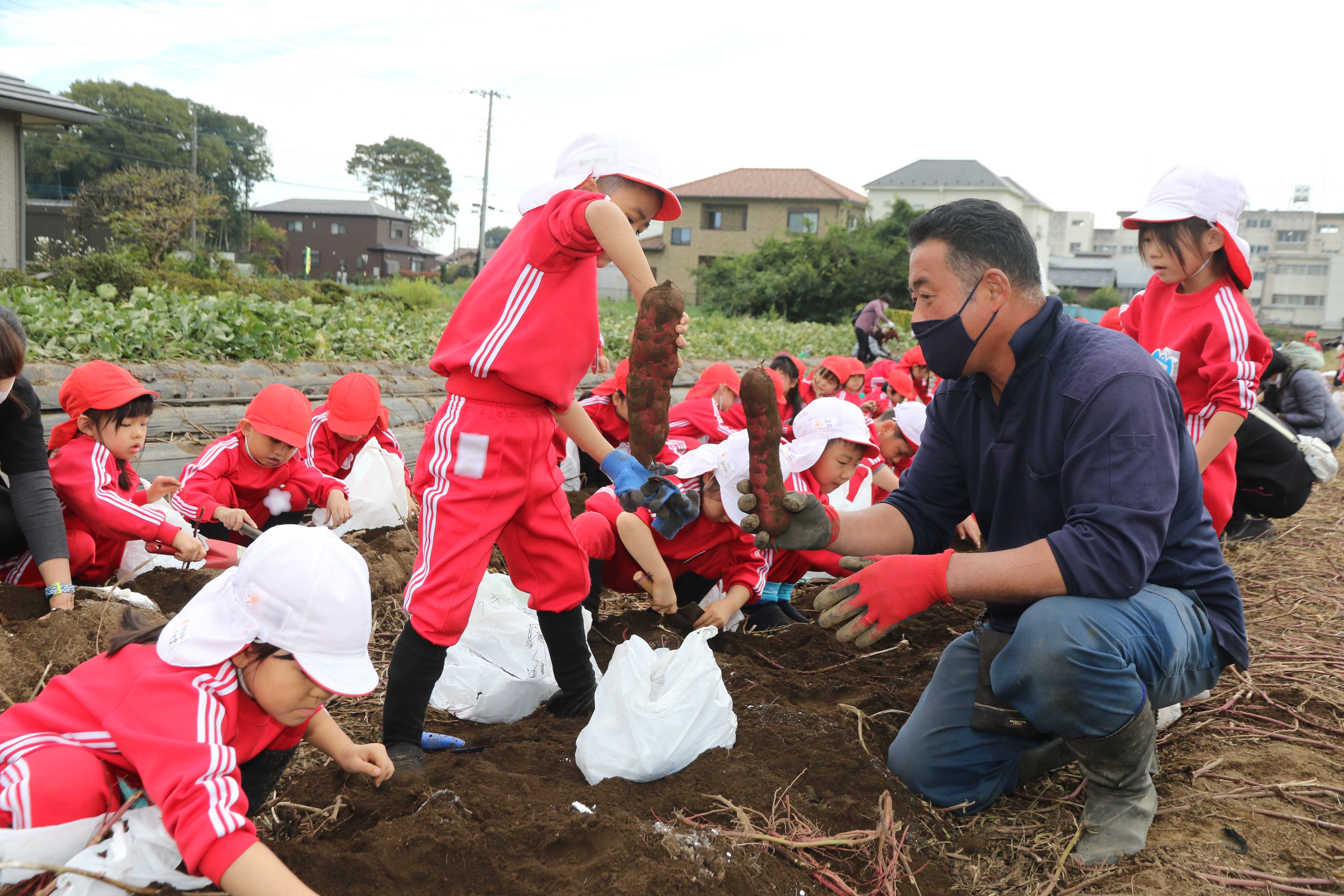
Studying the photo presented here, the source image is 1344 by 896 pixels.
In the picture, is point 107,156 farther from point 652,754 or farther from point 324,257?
point 652,754

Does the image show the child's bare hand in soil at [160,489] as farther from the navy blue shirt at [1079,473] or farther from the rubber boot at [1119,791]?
the rubber boot at [1119,791]

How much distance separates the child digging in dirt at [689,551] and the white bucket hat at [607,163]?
3.37 ft

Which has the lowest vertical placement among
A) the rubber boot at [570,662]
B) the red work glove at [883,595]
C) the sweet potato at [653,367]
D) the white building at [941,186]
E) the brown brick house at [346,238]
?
the rubber boot at [570,662]

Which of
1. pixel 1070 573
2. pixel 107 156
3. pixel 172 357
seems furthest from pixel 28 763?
pixel 107 156

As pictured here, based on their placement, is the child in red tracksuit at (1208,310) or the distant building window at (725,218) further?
the distant building window at (725,218)

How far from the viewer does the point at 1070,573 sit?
1973 millimetres

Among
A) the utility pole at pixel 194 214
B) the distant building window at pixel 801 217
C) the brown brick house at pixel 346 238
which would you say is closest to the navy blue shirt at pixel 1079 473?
the utility pole at pixel 194 214

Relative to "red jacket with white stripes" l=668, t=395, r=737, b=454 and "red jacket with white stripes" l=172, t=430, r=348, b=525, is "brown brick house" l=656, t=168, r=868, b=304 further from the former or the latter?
"red jacket with white stripes" l=172, t=430, r=348, b=525

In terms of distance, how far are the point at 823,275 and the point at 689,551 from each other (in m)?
28.0

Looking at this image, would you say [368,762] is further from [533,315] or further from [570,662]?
[533,315]

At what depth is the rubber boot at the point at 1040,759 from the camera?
97.3 inches

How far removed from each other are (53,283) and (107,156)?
3794 cm

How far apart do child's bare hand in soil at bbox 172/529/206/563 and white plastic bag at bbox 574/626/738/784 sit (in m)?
1.78

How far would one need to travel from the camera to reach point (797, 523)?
2344 millimetres
